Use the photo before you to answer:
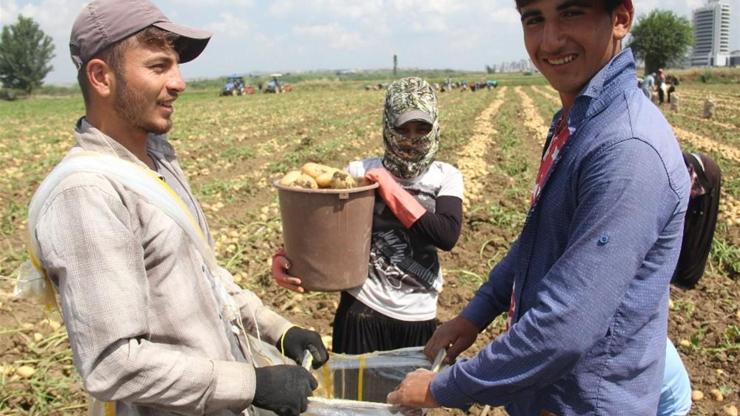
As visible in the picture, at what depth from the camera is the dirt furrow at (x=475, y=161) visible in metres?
7.67

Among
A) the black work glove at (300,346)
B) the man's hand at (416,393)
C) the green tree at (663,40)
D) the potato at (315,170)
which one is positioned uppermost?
the green tree at (663,40)

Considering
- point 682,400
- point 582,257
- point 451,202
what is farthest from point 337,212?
point 682,400

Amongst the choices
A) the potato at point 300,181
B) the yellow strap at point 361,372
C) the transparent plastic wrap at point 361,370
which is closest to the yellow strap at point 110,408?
the transparent plastic wrap at point 361,370

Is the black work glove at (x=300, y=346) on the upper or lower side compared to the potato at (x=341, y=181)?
lower

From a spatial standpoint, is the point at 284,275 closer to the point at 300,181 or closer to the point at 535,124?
the point at 300,181

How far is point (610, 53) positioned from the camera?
1322 millimetres

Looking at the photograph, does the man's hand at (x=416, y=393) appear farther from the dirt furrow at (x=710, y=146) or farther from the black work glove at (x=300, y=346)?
the dirt furrow at (x=710, y=146)

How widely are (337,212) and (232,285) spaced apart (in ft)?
1.44

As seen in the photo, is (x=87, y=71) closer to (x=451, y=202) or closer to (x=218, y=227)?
(x=451, y=202)

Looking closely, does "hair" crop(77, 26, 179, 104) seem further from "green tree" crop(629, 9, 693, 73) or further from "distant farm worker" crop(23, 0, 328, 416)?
"green tree" crop(629, 9, 693, 73)

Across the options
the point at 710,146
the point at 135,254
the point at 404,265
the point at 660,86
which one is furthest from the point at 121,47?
the point at 660,86

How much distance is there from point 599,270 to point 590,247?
5 cm

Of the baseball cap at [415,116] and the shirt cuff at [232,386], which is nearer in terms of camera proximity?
the shirt cuff at [232,386]

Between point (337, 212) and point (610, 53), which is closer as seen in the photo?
point (610, 53)
